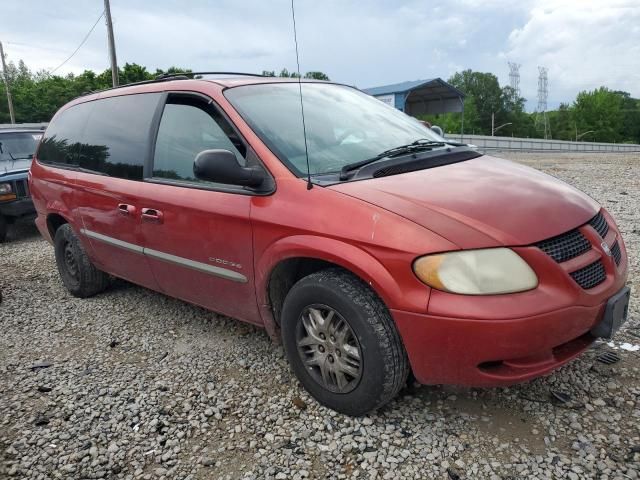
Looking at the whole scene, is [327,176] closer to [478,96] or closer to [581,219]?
[581,219]

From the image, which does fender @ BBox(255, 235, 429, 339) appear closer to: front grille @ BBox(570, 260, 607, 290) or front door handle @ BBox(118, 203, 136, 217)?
front grille @ BBox(570, 260, 607, 290)

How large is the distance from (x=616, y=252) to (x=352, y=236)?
54.4 inches

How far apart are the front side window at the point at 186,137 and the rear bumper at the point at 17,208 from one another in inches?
206

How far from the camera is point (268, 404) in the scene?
2.73 m

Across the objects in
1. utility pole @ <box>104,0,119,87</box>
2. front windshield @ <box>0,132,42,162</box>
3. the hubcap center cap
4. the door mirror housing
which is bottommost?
the hubcap center cap

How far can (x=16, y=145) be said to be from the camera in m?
8.65

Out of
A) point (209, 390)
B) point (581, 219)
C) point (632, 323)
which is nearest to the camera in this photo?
point (581, 219)

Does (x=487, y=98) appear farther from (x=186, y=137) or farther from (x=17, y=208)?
(x=186, y=137)

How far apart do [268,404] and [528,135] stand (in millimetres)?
101289

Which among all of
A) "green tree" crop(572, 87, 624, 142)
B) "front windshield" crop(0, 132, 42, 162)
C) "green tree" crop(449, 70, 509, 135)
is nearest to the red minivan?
"front windshield" crop(0, 132, 42, 162)

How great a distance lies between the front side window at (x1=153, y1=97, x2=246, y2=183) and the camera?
296cm

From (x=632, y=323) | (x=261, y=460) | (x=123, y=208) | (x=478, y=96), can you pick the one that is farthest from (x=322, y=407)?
(x=478, y=96)

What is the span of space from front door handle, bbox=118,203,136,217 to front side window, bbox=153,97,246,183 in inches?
11.7

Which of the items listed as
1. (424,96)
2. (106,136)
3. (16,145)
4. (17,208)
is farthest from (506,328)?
(424,96)
